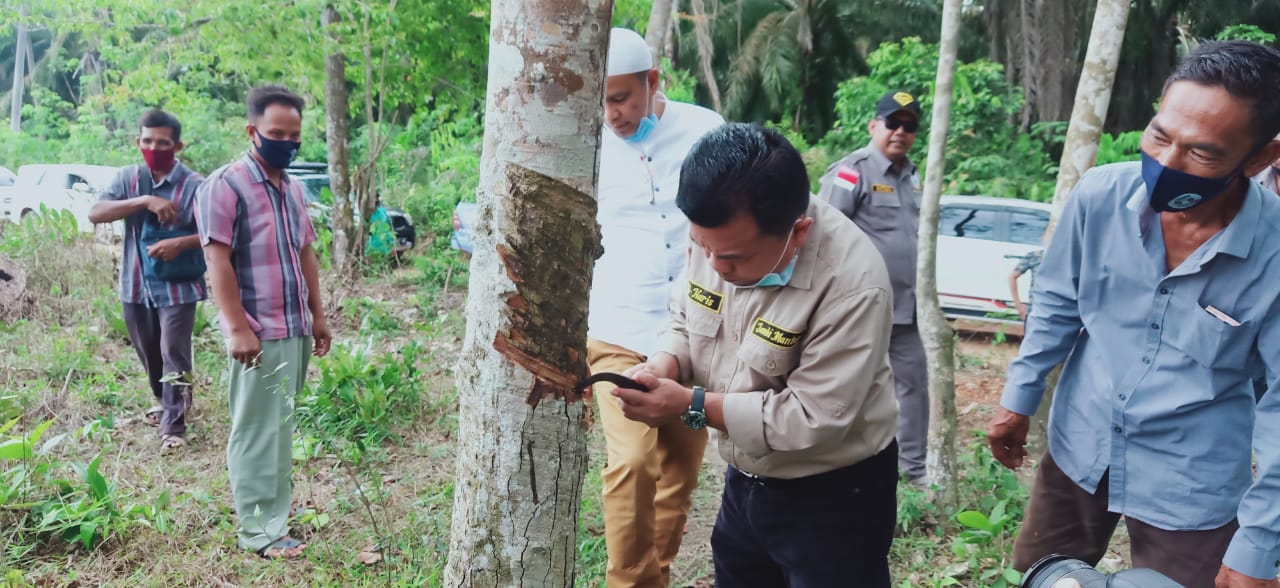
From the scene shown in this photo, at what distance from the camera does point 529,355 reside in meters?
1.76

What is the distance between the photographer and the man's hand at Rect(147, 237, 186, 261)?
4293 millimetres

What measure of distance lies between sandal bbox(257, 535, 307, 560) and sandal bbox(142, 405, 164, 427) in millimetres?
1948

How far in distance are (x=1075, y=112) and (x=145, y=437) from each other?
4.68 m

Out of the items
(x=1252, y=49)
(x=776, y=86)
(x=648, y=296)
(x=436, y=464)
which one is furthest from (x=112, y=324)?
(x=776, y=86)

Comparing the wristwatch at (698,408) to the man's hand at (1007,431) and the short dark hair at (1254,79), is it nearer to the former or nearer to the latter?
the man's hand at (1007,431)

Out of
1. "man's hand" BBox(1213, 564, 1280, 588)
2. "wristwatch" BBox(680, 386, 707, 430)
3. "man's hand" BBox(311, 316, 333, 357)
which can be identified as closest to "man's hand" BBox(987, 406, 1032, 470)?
"man's hand" BBox(1213, 564, 1280, 588)

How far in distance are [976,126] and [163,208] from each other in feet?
37.8

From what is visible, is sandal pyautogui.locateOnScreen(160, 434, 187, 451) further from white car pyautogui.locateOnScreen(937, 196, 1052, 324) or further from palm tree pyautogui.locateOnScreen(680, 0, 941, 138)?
palm tree pyautogui.locateOnScreen(680, 0, 941, 138)

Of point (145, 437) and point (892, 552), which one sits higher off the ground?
point (892, 552)

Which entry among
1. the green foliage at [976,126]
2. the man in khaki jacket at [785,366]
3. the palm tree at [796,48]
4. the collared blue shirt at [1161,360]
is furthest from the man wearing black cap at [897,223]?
the palm tree at [796,48]

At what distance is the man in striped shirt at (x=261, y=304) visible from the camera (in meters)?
3.07

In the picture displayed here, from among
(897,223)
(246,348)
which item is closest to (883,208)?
(897,223)

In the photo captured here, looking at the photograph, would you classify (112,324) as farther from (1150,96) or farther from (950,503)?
(1150,96)

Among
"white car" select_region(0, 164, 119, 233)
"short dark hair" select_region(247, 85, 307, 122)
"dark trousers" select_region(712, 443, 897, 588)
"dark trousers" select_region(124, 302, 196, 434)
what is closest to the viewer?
"dark trousers" select_region(712, 443, 897, 588)
